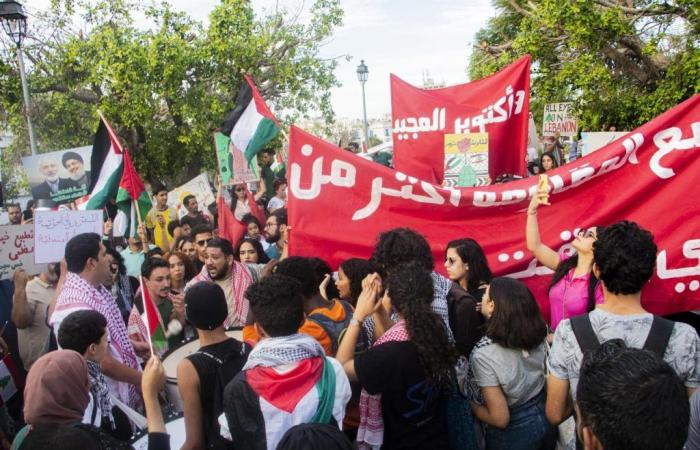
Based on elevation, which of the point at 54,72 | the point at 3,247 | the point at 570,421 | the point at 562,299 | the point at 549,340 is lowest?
the point at 570,421

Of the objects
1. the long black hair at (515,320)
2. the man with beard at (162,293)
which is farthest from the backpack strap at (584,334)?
the man with beard at (162,293)

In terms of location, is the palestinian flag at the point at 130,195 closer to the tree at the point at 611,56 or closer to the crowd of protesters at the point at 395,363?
the crowd of protesters at the point at 395,363

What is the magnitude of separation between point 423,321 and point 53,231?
124 inches

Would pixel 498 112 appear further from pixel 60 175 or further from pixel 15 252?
pixel 60 175

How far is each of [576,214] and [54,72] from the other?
1496cm

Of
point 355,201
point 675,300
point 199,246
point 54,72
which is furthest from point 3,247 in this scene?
point 54,72

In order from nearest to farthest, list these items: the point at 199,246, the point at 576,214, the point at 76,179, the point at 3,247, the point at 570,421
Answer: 1. the point at 570,421
2. the point at 576,214
3. the point at 3,247
4. the point at 199,246
5. the point at 76,179

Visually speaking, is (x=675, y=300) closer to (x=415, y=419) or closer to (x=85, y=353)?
(x=415, y=419)

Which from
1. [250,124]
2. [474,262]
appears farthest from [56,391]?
[250,124]

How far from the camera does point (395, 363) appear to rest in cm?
262

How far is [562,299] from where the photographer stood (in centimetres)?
361

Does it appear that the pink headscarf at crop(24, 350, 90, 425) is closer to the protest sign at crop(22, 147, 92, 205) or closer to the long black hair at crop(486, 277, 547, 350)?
the long black hair at crop(486, 277, 547, 350)

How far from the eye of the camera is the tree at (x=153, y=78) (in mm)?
14666

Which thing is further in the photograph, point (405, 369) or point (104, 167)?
point (104, 167)
